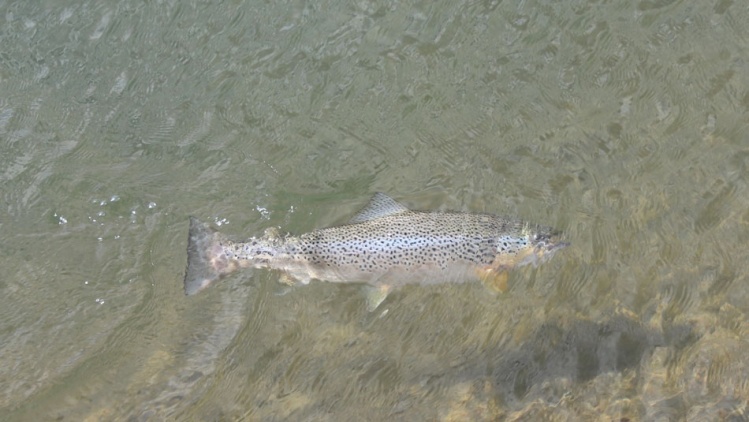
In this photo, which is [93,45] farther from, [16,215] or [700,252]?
[700,252]

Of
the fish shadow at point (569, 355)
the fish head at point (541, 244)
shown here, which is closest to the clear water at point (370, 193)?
the fish shadow at point (569, 355)

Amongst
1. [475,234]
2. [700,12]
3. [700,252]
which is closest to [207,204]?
[475,234]

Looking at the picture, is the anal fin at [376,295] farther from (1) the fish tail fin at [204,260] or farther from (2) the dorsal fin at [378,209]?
(1) the fish tail fin at [204,260]

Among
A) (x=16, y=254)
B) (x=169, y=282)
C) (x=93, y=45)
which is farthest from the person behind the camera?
(x=93, y=45)

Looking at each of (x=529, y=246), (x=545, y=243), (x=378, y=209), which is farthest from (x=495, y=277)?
(x=378, y=209)

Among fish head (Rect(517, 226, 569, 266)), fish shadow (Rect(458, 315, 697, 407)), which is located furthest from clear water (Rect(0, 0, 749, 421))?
fish head (Rect(517, 226, 569, 266))

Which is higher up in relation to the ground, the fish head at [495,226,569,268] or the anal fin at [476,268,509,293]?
the fish head at [495,226,569,268]

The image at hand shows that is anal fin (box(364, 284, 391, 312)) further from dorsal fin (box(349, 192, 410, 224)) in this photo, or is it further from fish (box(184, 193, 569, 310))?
dorsal fin (box(349, 192, 410, 224))
